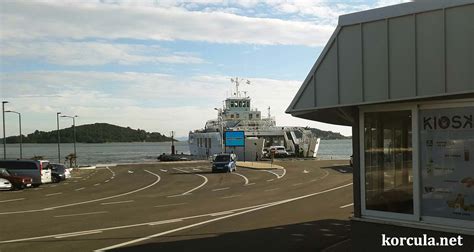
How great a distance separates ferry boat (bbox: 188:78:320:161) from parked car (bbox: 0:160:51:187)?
132 feet

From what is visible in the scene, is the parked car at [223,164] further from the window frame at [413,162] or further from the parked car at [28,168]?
the window frame at [413,162]

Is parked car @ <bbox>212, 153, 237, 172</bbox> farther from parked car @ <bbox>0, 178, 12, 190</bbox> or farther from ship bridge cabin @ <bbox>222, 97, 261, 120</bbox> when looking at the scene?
ship bridge cabin @ <bbox>222, 97, 261, 120</bbox>

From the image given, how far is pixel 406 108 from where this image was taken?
859 cm

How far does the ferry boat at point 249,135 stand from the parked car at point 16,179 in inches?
1651

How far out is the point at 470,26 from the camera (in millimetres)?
7363

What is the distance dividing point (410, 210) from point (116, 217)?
33.3 ft

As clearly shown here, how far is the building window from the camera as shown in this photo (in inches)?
342

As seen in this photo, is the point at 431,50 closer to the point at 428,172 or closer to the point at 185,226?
the point at 428,172

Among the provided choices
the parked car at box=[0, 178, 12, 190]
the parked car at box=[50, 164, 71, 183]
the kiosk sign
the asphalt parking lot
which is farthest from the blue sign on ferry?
the kiosk sign

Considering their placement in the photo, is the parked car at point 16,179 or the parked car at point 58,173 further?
the parked car at point 58,173

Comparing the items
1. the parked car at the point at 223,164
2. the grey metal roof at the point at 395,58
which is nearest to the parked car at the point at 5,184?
the parked car at the point at 223,164

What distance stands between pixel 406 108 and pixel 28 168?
29.3 m

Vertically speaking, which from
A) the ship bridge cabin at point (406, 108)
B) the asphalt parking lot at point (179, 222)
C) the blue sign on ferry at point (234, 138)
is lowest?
the asphalt parking lot at point (179, 222)

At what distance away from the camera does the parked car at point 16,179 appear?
31.5 metres
